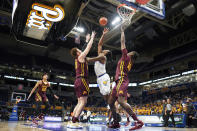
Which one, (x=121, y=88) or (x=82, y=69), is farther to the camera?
(x=82, y=69)

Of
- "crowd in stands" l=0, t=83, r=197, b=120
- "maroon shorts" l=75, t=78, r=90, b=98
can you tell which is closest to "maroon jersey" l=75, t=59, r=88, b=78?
"maroon shorts" l=75, t=78, r=90, b=98

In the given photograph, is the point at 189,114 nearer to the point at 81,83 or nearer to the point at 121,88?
the point at 121,88

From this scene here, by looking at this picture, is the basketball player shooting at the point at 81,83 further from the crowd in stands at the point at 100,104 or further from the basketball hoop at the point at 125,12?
the crowd in stands at the point at 100,104

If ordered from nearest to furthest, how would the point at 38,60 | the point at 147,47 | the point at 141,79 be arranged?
the point at 147,47
the point at 38,60
the point at 141,79

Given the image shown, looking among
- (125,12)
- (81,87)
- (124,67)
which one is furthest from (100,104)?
(81,87)

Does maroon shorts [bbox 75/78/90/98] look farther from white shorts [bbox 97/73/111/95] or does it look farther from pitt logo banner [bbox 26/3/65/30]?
pitt logo banner [bbox 26/3/65/30]

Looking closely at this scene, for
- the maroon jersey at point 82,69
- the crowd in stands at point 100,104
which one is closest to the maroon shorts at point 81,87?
the maroon jersey at point 82,69

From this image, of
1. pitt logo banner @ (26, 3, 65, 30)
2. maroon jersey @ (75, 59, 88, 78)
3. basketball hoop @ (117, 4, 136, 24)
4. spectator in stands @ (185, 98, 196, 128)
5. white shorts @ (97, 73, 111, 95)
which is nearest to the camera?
maroon jersey @ (75, 59, 88, 78)

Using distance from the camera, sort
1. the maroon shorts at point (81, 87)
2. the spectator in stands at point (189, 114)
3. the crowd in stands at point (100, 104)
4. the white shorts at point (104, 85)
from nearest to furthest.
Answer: the maroon shorts at point (81, 87)
the white shorts at point (104, 85)
the spectator in stands at point (189, 114)
the crowd in stands at point (100, 104)

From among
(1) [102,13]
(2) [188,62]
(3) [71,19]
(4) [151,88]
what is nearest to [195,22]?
(2) [188,62]

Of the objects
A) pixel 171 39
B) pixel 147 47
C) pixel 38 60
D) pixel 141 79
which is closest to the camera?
pixel 171 39

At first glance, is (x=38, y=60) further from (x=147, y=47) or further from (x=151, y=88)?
(x=151, y=88)

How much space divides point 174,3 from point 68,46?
1582 cm

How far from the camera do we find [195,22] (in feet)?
62.1
